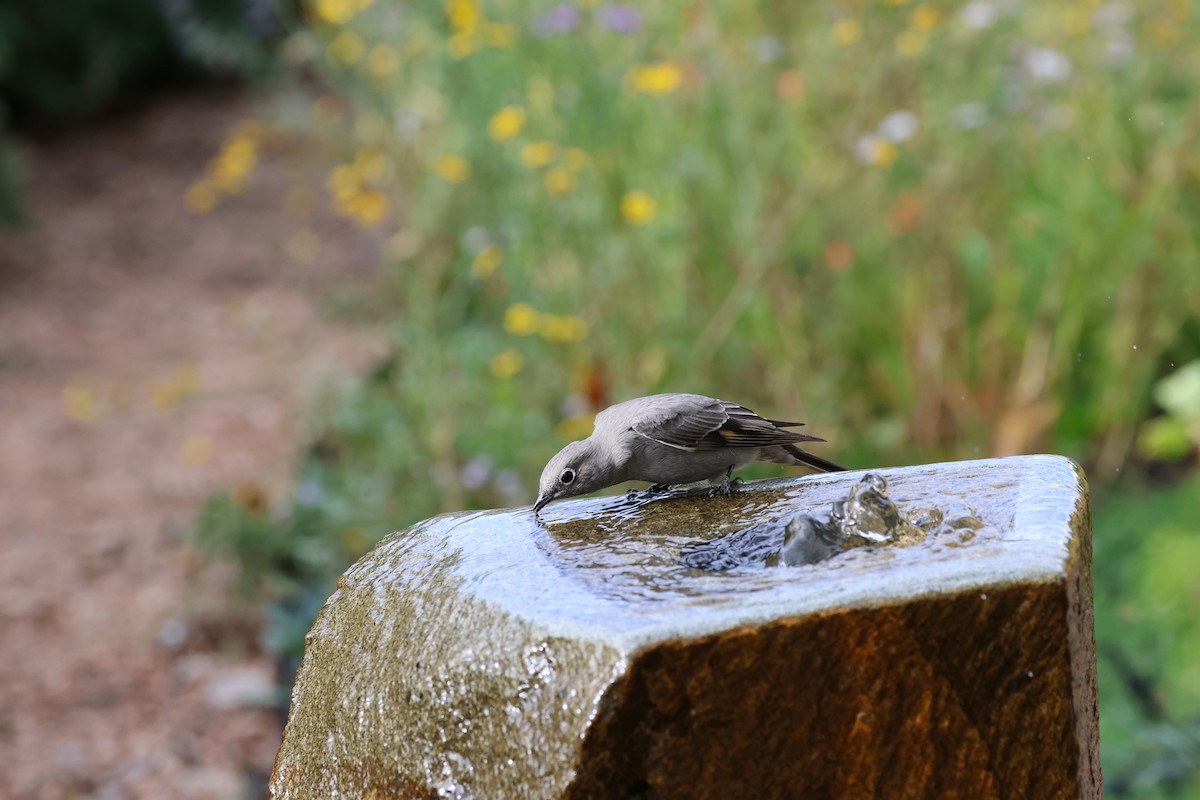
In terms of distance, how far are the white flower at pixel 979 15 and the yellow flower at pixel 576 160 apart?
58.2 inches

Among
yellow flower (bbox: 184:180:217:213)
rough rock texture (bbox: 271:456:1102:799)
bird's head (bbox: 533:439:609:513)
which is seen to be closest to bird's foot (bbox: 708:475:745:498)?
bird's head (bbox: 533:439:609:513)

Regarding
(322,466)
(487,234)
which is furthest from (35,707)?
(487,234)

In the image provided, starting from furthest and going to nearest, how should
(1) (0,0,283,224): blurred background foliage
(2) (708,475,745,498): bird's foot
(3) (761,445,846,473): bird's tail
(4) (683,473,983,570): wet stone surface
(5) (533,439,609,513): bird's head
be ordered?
(1) (0,0,283,224): blurred background foliage
(3) (761,445,846,473): bird's tail
(2) (708,475,745,498): bird's foot
(5) (533,439,609,513): bird's head
(4) (683,473,983,570): wet stone surface

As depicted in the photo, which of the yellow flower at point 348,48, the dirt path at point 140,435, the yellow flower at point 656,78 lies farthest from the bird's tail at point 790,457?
the yellow flower at point 348,48

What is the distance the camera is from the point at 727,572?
2.20 metres

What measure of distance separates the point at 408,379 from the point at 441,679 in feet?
10.8

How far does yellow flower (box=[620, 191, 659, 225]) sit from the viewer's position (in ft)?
15.4

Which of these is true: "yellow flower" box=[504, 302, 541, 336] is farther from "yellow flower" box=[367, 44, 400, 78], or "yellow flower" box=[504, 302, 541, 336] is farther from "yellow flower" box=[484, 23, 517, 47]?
"yellow flower" box=[367, 44, 400, 78]

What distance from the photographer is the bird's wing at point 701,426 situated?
2590 mm

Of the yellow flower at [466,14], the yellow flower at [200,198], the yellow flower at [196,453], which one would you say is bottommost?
the yellow flower at [196,453]

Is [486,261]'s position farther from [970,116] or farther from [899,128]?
[970,116]

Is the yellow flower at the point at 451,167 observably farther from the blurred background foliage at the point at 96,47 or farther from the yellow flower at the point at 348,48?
the blurred background foliage at the point at 96,47

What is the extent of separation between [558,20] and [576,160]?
20.9 inches

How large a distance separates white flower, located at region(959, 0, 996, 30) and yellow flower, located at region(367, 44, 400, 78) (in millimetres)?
2716
